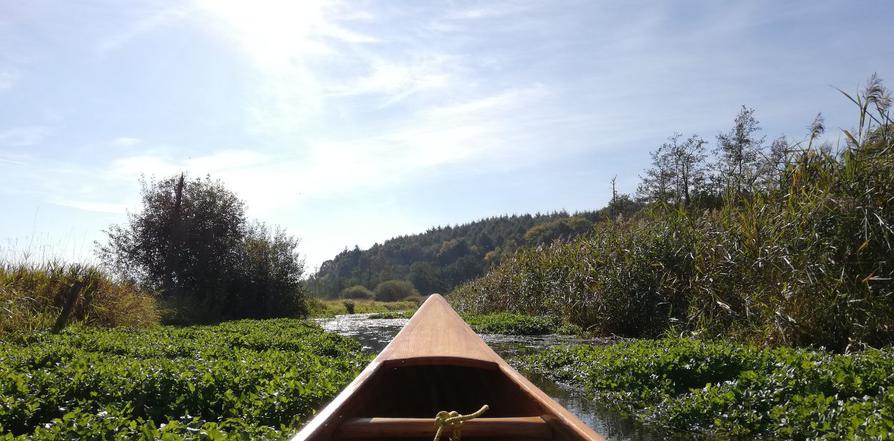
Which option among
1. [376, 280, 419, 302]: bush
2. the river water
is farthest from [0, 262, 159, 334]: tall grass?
[376, 280, 419, 302]: bush

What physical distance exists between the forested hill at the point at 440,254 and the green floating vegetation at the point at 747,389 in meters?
56.3

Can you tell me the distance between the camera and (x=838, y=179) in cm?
655

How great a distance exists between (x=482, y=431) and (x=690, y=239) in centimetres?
839

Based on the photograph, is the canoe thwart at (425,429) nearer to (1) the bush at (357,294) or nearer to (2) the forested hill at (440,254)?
(1) the bush at (357,294)

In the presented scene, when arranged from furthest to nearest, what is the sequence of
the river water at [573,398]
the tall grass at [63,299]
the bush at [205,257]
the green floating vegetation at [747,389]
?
the bush at [205,257]
the tall grass at [63,299]
the river water at [573,398]
the green floating vegetation at [747,389]

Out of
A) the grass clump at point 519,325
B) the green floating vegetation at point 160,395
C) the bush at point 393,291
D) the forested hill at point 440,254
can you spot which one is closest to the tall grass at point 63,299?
the green floating vegetation at point 160,395

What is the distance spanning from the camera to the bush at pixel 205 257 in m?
21.1

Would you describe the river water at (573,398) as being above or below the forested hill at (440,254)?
below

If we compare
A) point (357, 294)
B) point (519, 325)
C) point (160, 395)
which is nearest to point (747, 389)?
point (160, 395)

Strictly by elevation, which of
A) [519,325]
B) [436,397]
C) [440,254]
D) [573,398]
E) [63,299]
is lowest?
[573,398]

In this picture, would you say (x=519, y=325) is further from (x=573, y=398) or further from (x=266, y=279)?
(x=266, y=279)

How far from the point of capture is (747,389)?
4766mm

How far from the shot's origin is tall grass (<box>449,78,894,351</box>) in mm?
6125

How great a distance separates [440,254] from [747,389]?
88524 millimetres
